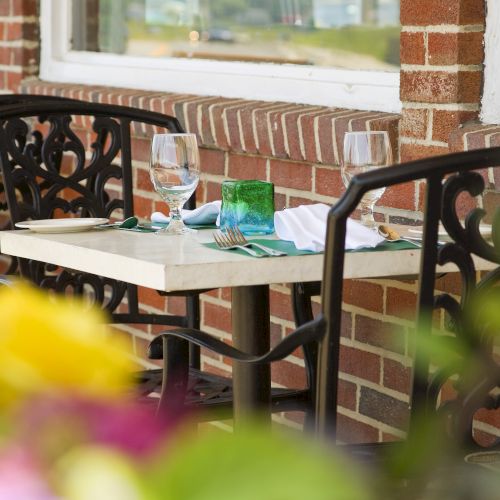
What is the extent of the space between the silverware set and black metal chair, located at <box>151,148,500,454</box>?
23 cm

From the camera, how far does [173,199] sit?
6.71ft

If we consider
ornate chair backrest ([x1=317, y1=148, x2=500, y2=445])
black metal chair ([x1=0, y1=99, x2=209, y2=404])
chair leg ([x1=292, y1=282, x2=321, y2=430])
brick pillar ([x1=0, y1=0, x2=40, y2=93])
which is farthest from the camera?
brick pillar ([x1=0, y1=0, x2=40, y2=93])

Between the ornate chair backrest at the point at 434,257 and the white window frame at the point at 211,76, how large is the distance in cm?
123

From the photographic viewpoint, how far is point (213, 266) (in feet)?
5.38

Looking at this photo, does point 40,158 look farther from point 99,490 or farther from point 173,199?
point 99,490

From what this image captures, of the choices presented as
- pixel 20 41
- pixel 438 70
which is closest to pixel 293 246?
pixel 438 70

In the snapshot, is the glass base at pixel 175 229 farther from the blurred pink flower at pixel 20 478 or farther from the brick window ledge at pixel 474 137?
the blurred pink flower at pixel 20 478

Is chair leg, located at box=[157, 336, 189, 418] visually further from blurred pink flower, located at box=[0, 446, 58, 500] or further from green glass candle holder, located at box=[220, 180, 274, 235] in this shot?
blurred pink flower, located at box=[0, 446, 58, 500]

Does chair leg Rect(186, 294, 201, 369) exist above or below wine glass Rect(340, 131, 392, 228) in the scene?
below

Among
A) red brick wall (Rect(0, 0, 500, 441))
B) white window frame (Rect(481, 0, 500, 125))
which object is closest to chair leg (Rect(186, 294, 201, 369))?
red brick wall (Rect(0, 0, 500, 441))

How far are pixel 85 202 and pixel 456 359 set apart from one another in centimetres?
225

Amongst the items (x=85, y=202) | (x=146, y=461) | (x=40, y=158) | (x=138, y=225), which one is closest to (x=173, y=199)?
(x=138, y=225)

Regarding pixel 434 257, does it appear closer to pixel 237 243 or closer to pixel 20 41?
pixel 237 243

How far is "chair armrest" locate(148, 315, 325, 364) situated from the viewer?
146cm
